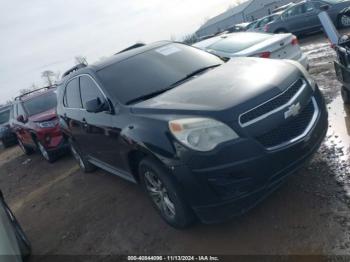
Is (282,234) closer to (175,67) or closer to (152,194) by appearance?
(152,194)

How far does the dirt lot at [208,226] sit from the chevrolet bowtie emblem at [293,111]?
3.00 feet

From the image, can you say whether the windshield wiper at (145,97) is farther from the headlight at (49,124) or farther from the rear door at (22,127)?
the rear door at (22,127)

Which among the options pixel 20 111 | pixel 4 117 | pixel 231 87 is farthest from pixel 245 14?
pixel 231 87

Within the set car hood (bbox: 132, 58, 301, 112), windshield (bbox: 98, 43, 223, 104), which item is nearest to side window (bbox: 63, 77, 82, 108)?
windshield (bbox: 98, 43, 223, 104)

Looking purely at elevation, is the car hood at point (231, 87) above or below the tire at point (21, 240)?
above

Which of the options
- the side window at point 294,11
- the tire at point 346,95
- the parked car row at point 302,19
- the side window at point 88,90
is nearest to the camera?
the side window at point 88,90

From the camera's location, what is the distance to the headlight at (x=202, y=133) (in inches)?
129

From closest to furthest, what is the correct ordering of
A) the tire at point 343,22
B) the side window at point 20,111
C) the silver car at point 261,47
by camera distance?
1. the silver car at point 261,47
2. the side window at point 20,111
3. the tire at point 343,22

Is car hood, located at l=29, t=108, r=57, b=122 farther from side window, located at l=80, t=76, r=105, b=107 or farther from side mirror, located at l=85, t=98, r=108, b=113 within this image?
side mirror, located at l=85, t=98, r=108, b=113

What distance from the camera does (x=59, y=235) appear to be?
507 cm

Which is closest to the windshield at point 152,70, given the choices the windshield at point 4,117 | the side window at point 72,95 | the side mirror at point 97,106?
the side mirror at point 97,106

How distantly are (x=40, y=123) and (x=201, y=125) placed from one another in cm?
654

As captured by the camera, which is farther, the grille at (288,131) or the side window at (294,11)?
the side window at (294,11)

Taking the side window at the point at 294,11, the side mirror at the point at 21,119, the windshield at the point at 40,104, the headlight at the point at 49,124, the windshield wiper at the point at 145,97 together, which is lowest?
the side window at the point at 294,11
